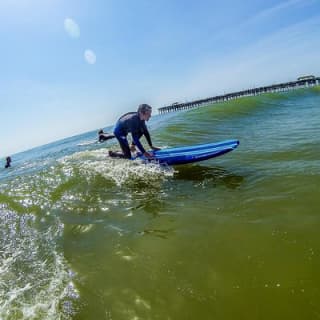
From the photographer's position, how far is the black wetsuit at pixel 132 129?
9531 mm

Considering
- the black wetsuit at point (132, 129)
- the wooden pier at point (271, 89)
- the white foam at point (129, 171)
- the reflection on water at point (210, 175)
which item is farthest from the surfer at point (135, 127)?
the wooden pier at point (271, 89)

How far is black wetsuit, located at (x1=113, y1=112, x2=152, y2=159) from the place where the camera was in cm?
953

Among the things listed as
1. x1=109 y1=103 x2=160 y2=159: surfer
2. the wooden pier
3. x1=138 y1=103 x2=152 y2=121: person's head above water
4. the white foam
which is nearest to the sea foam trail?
the white foam

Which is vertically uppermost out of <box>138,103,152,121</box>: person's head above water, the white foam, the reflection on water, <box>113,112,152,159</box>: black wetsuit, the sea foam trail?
<box>138,103,152,121</box>: person's head above water

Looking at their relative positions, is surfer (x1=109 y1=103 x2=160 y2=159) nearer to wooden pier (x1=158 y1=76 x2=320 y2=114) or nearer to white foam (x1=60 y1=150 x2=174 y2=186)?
white foam (x1=60 y1=150 x2=174 y2=186)

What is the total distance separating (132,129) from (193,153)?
2.20 meters

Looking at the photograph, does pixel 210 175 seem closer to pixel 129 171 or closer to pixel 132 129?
pixel 129 171

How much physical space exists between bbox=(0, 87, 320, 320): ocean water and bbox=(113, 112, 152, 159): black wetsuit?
4.63 ft

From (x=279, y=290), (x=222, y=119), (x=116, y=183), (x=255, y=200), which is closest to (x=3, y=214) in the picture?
(x=116, y=183)

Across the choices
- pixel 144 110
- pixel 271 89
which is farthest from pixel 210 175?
pixel 271 89

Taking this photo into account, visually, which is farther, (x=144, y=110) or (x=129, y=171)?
(x=129, y=171)

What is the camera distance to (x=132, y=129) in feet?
31.4

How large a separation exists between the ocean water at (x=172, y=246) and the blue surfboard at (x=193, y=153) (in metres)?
0.69

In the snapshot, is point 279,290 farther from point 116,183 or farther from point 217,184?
point 116,183
